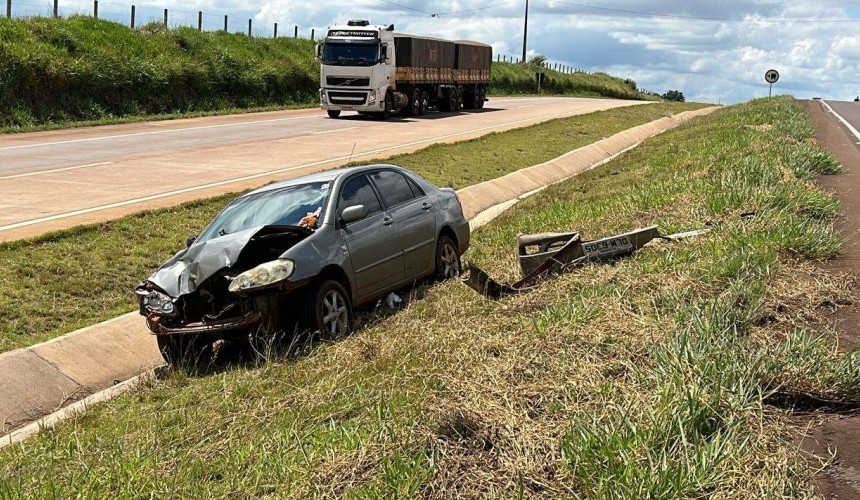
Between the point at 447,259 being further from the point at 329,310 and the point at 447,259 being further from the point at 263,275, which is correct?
the point at 263,275

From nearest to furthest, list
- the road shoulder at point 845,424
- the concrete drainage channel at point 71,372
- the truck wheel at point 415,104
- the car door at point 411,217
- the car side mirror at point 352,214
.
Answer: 1. the road shoulder at point 845,424
2. the concrete drainage channel at point 71,372
3. the car side mirror at point 352,214
4. the car door at point 411,217
5. the truck wheel at point 415,104

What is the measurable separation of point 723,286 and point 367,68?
29117 millimetres

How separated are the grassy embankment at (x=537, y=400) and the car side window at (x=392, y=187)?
2109 mm

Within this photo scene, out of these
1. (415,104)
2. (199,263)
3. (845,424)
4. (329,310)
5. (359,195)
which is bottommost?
(329,310)

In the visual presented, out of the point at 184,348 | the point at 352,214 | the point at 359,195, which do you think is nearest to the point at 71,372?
the point at 184,348

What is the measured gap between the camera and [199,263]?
8.16 m

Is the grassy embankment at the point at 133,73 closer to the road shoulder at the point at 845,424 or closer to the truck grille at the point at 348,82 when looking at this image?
the truck grille at the point at 348,82

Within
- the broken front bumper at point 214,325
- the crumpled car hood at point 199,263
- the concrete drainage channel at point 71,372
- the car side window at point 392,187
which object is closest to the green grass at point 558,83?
the car side window at point 392,187

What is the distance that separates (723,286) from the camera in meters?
6.60

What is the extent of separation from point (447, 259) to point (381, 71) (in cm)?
2517

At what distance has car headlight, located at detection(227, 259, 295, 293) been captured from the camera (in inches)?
310

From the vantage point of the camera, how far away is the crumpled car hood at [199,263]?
808 cm

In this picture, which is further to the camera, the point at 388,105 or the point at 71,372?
the point at 388,105

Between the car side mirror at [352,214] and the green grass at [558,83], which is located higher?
the green grass at [558,83]
